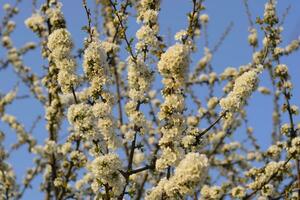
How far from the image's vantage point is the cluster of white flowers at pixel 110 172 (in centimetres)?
432

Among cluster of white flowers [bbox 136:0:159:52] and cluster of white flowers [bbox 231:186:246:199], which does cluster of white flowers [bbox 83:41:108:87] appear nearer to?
cluster of white flowers [bbox 136:0:159:52]

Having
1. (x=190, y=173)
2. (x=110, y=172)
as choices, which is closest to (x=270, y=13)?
(x=110, y=172)

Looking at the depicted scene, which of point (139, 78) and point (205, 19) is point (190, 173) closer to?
point (139, 78)

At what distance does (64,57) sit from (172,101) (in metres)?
1.17

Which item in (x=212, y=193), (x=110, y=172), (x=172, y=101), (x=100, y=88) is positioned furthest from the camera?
(x=212, y=193)

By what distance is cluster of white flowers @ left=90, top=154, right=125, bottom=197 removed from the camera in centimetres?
432

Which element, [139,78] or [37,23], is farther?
[37,23]

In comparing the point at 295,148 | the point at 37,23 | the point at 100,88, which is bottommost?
the point at 100,88

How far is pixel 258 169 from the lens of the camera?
6848mm

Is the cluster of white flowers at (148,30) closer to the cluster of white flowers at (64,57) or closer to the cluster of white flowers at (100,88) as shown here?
the cluster of white flowers at (100,88)

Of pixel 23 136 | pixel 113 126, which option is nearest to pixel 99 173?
pixel 113 126

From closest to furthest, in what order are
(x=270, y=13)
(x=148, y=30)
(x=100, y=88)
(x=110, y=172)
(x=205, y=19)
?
1. (x=110, y=172)
2. (x=100, y=88)
3. (x=148, y=30)
4. (x=270, y=13)
5. (x=205, y=19)

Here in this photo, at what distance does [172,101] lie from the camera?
14.7 ft

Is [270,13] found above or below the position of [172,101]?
above
